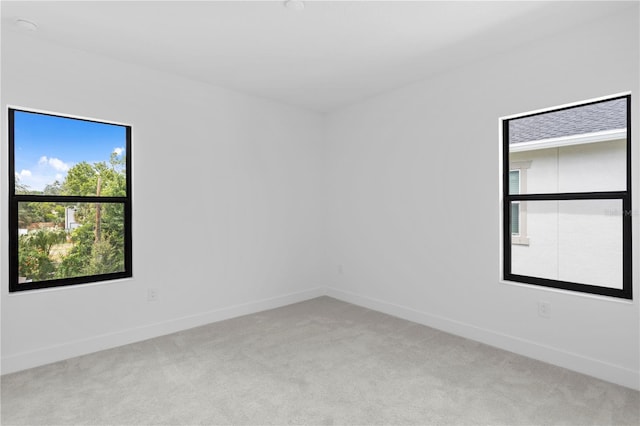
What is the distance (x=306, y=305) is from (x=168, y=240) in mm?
1847

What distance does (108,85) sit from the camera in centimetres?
311

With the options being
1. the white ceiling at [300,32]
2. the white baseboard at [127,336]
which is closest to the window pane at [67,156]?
the white ceiling at [300,32]

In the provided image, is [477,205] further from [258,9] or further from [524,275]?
[258,9]

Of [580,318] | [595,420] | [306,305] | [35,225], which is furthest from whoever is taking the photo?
[306,305]

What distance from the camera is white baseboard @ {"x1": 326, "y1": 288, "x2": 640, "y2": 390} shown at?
2.45 metres

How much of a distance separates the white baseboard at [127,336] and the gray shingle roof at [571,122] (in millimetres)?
3137

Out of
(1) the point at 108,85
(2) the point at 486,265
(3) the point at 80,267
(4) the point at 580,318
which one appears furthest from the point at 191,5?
(4) the point at 580,318

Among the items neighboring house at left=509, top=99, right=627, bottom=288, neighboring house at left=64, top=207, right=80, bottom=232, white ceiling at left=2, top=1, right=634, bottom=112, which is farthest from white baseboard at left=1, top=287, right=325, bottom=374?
neighboring house at left=509, top=99, right=627, bottom=288

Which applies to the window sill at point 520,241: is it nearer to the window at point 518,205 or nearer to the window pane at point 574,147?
the window at point 518,205

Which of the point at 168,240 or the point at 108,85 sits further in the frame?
the point at 168,240

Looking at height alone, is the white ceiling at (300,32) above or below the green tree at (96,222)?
above

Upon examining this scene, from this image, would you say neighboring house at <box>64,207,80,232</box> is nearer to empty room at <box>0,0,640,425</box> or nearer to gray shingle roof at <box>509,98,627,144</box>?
empty room at <box>0,0,640,425</box>

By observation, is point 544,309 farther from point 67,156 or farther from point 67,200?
point 67,156

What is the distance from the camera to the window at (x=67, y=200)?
279 centimetres
